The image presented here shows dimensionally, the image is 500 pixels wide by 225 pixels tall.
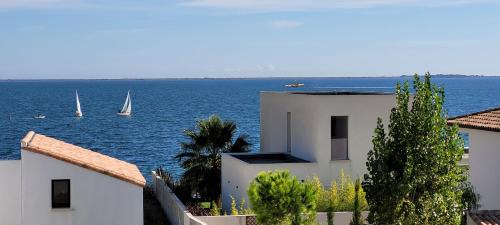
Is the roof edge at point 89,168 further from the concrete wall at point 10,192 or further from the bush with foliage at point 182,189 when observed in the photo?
the bush with foliage at point 182,189

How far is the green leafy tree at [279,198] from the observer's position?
2284 cm

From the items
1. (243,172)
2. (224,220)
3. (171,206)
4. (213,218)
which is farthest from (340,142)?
(213,218)

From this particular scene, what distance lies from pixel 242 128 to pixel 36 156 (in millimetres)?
87418

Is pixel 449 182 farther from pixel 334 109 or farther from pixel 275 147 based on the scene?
pixel 275 147

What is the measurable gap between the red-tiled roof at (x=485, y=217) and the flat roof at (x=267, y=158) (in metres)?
10.9

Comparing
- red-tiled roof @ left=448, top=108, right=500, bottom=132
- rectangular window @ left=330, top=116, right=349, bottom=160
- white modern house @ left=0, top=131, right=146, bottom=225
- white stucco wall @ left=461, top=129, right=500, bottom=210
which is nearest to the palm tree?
rectangular window @ left=330, top=116, right=349, bottom=160

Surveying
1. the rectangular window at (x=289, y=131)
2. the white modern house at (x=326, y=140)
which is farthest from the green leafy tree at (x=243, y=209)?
the rectangular window at (x=289, y=131)

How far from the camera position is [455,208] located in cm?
2030

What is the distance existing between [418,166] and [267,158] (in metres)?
14.9

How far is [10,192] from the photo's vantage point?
992 inches

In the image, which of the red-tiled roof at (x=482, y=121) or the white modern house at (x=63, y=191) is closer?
the white modern house at (x=63, y=191)

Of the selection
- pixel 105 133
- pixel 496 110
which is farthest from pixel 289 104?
pixel 105 133

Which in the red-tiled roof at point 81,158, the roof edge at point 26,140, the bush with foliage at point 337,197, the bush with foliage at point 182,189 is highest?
the roof edge at point 26,140

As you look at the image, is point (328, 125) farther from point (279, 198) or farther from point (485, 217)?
point (485, 217)
